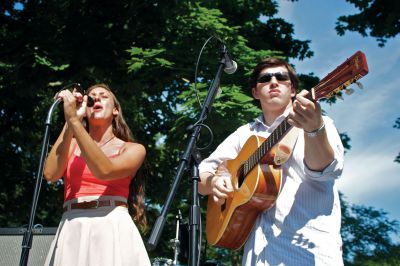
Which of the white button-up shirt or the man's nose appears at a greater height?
the man's nose

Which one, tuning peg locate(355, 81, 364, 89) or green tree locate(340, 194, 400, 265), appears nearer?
tuning peg locate(355, 81, 364, 89)

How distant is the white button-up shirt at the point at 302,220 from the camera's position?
242 cm

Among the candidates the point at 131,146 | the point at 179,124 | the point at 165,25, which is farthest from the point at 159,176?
the point at 131,146

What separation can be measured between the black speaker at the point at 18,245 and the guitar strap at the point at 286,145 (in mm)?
2682

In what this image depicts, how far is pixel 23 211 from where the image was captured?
12.6 metres

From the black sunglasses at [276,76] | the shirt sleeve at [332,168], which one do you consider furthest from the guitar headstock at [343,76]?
the black sunglasses at [276,76]

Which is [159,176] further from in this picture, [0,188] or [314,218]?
[314,218]

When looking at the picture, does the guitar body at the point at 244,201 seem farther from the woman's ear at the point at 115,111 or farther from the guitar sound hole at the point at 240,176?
the woman's ear at the point at 115,111

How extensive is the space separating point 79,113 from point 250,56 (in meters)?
7.41

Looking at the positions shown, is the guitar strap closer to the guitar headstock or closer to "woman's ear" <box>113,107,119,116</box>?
the guitar headstock

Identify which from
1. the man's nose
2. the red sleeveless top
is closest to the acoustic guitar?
the man's nose

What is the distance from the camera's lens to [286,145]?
2.69 meters

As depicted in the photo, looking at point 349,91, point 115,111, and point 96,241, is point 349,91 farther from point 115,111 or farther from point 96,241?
point 115,111

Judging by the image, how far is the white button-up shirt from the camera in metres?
2.42
